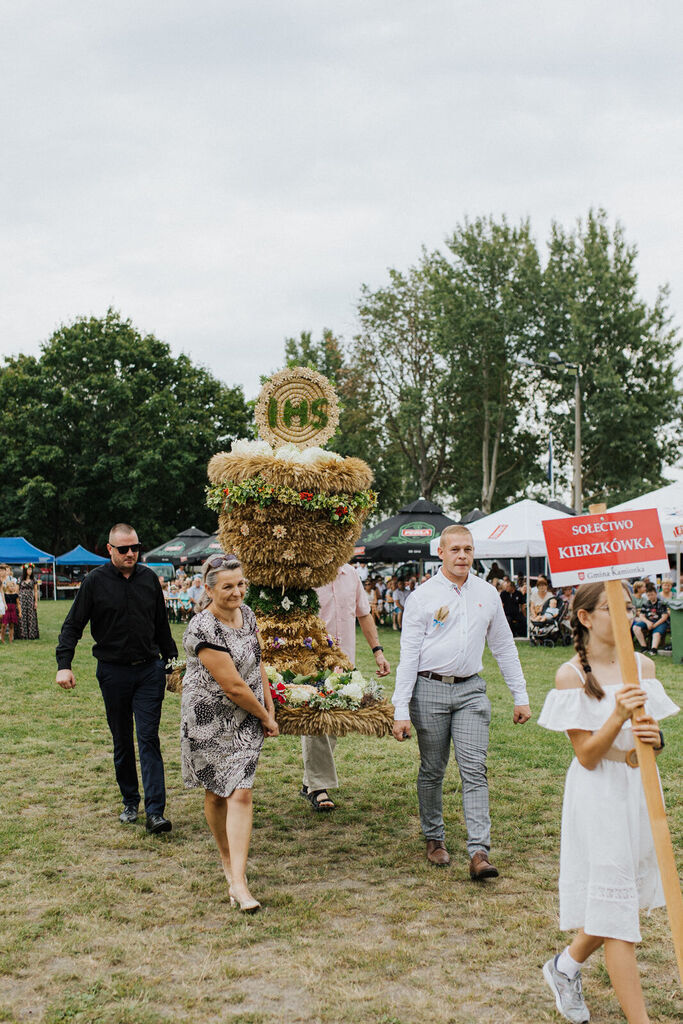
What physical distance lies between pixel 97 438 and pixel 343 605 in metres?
39.7

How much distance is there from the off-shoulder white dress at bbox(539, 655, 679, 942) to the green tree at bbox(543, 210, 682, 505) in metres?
35.8

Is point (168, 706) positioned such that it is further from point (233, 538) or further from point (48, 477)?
point (48, 477)

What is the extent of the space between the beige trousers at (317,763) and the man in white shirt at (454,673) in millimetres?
1464

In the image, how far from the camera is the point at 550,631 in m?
18.2

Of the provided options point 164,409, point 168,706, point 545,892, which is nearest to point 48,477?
point 164,409

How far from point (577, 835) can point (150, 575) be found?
3.97 meters

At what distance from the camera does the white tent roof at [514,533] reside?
59.7ft

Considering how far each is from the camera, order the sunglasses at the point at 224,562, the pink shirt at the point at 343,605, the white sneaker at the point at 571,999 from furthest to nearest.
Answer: the pink shirt at the point at 343,605, the sunglasses at the point at 224,562, the white sneaker at the point at 571,999

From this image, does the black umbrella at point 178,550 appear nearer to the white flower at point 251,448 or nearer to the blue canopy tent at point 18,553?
the blue canopy tent at point 18,553

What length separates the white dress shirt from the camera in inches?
202

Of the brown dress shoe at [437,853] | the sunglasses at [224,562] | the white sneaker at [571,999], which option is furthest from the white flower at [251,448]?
the white sneaker at [571,999]

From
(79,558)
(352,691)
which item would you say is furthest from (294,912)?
(79,558)

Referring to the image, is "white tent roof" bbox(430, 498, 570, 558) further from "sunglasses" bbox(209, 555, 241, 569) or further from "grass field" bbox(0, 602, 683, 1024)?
"sunglasses" bbox(209, 555, 241, 569)

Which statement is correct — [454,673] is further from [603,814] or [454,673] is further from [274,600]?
[603,814]
